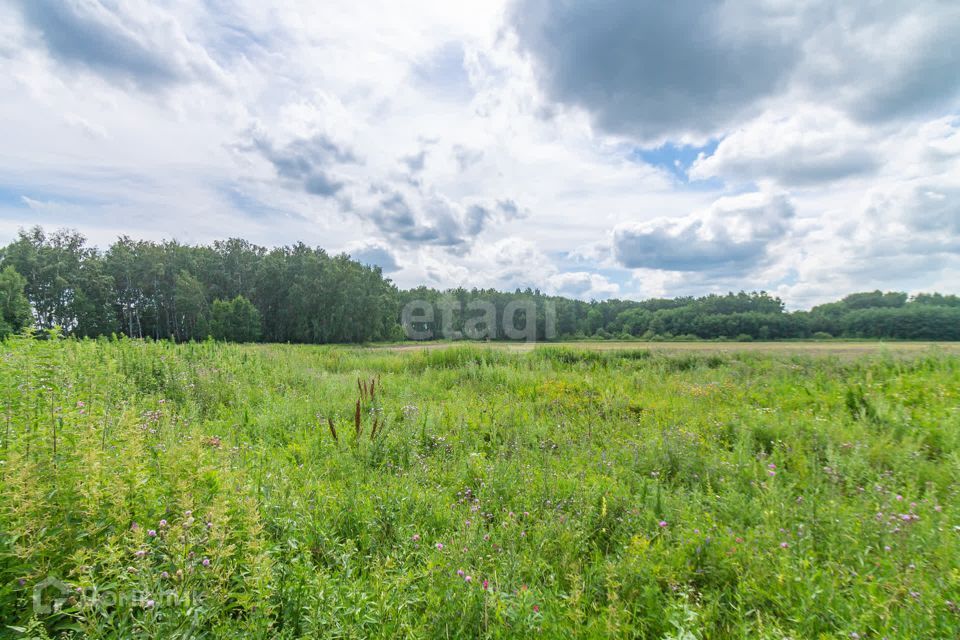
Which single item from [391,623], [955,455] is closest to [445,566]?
[391,623]

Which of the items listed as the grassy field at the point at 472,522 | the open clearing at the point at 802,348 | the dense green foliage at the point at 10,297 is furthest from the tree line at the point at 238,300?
the grassy field at the point at 472,522

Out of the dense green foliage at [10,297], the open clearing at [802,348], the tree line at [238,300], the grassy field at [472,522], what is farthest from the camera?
the tree line at [238,300]

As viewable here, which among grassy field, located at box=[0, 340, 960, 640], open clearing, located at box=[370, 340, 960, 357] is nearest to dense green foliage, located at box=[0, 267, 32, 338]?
open clearing, located at box=[370, 340, 960, 357]

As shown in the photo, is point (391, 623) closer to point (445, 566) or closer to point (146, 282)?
point (445, 566)

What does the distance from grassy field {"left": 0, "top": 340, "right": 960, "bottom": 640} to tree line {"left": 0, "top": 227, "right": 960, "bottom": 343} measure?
35.2 meters

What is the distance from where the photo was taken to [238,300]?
158 ft

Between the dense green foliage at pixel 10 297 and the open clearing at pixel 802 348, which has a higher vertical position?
the dense green foliage at pixel 10 297

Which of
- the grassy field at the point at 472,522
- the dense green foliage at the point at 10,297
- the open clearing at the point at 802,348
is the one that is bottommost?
the grassy field at the point at 472,522

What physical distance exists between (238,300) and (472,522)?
54.6 metres

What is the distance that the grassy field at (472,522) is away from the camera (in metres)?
1.90

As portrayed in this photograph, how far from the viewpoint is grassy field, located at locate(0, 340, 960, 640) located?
1.90 meters

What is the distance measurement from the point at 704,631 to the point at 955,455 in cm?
426

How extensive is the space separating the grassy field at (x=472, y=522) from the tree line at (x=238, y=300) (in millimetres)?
35176

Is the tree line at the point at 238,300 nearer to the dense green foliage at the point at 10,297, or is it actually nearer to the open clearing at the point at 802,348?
the dense green foliage at the point at 10,297
